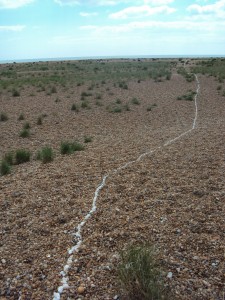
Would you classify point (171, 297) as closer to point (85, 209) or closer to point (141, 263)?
point (141, 263)

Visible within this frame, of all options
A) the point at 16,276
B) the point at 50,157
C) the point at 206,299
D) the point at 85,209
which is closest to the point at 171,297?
the point at 206,299

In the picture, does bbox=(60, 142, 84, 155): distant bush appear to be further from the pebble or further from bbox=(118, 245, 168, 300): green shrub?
bbox=(118, 245, 168, 300): green shrub

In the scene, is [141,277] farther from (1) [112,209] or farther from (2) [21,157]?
(2) [21,157]

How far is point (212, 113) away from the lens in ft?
52.9

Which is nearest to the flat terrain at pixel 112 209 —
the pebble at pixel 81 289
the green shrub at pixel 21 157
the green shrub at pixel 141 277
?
the pebble at pixel 81 289

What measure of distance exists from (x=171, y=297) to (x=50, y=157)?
20.4 ft

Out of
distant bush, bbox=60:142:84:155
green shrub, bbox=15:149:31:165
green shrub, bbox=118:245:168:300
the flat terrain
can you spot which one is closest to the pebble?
the flat terrain

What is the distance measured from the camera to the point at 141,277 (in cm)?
361

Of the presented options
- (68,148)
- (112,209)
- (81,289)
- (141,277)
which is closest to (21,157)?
(68,148)

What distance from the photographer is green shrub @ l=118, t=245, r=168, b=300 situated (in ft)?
11.6

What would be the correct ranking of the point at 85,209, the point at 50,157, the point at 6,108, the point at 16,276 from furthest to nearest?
the point at 6,108
the point at 50,157
the point at 85,209
the point at 16,276

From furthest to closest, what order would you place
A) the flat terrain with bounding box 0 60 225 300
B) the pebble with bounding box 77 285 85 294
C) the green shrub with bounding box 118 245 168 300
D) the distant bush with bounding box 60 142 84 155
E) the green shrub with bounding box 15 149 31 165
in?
the distant bush with bounding box 60 142 84 155 < the green shrub with bounding box 15 149 31 165 < the flat terrain with bounding box 0 60 225 300 < the pebble with bounding box 77 285 85 294 < the green shrub with bounding box 118 245 168 300

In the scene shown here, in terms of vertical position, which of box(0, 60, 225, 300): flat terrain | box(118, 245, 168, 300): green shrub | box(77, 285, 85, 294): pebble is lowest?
box(77, 285, 85, 294): pebble

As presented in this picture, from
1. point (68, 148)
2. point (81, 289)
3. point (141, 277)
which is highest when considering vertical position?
point (141, 277)
